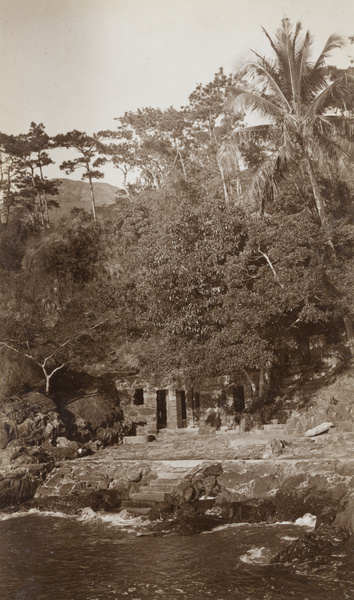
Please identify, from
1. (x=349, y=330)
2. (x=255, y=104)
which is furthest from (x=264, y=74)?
(x=349, y=330)

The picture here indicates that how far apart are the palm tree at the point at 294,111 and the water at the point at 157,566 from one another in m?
14.3

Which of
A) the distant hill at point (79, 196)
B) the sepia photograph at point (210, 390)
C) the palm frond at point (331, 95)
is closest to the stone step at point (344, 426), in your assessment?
the sepia photograph at point (210, 390)

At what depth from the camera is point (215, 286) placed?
2111 cm

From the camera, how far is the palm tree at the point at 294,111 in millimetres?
21141

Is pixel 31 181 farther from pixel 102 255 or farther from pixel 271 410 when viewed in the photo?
pixel 271 410

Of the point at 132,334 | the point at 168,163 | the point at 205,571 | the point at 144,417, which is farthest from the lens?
the point at 168,163

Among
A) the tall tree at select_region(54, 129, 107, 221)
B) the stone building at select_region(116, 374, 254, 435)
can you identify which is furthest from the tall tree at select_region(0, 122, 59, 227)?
the stone building at select_region(116, 374, 254, 435)

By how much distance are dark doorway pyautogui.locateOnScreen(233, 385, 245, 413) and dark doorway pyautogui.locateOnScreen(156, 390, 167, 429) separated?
11.9ft

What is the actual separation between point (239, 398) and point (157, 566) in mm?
14619

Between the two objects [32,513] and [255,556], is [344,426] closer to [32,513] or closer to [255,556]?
[255,556]

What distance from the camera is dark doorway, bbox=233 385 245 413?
24.3 meters

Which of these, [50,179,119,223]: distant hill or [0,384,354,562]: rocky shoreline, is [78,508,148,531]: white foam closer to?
[0,384,354,562]: rocky shoreline

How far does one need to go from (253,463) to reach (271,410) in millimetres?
6535

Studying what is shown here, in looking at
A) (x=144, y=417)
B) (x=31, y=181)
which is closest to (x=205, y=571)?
(x=144, y=417)
